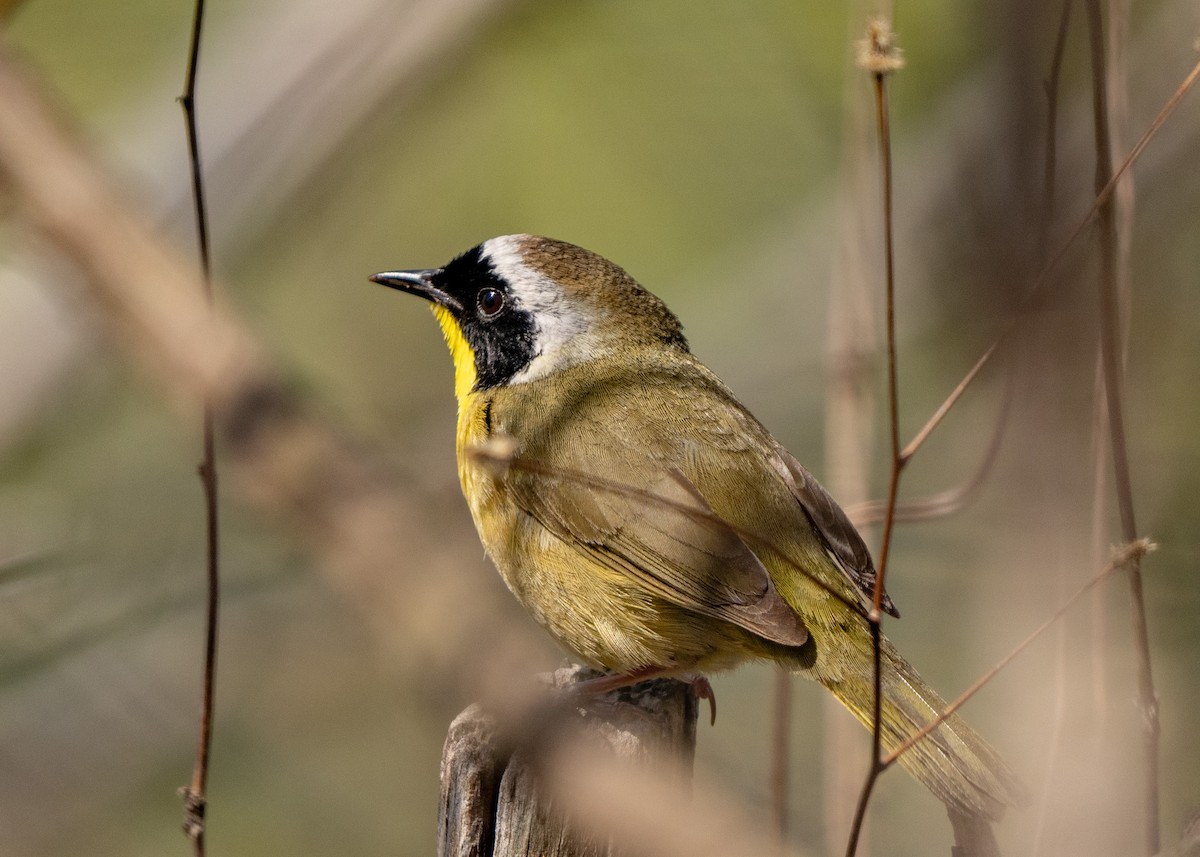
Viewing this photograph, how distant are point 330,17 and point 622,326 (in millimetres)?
1965

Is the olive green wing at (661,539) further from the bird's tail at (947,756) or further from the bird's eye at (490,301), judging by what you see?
the bird's eye at (490,301)

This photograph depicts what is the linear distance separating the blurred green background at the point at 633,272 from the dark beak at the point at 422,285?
0.66 metres

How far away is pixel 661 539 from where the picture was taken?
295cm

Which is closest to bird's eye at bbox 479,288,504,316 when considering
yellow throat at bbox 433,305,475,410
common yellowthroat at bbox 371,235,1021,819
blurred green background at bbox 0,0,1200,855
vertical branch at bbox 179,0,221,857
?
common yellowthroat at bbox 371,235,1021,819

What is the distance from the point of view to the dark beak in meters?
3.65

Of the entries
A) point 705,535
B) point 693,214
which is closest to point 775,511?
point 705,535

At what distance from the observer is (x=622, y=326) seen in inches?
139

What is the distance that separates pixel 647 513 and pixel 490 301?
93 cm

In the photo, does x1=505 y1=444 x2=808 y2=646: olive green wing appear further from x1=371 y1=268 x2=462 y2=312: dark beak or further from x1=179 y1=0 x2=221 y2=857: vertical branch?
x1=371 y1=268 x2=462 y2=312: dark beak

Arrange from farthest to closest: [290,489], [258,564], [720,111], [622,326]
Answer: [720,111] < [258,564] < [622,326] < [290,489]

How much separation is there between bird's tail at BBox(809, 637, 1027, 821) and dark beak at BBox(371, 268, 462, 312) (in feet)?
5.50

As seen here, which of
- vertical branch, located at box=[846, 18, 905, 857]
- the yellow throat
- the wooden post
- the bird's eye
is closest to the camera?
vertical branch, located at box=[846, 18, 905, 857]

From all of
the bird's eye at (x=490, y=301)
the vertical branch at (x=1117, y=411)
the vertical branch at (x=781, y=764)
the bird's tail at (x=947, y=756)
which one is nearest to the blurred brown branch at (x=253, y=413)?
the vertical branch at (x=781, y=764)

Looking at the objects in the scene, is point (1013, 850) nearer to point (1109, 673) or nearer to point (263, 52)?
point (1109, 673)
